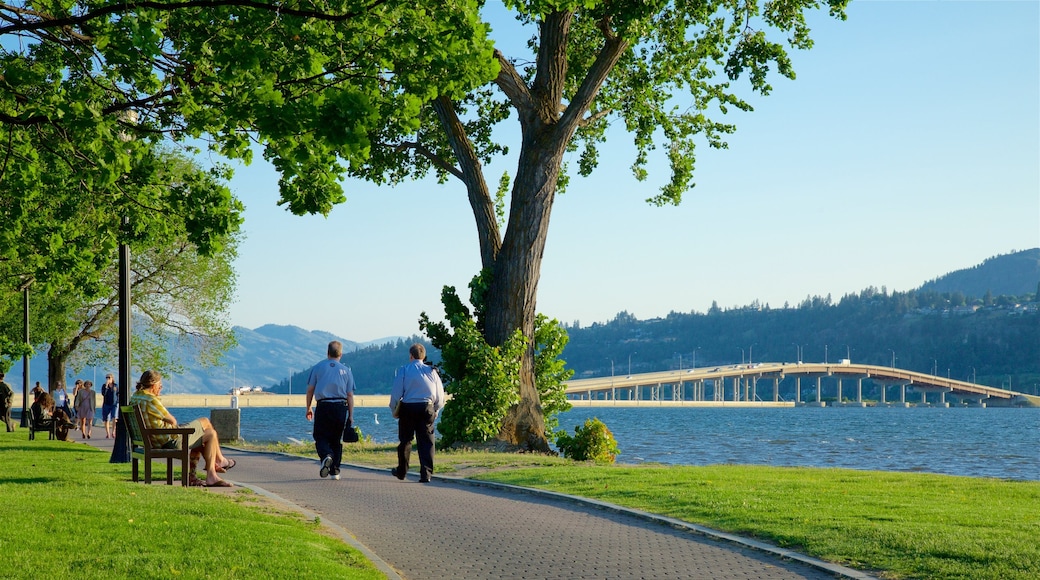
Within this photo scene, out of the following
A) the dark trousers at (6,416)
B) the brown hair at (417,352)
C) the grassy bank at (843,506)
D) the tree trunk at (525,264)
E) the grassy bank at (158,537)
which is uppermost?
the tree trunk at (525,264)

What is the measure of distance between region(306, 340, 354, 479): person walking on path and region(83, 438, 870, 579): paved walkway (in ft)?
1.86

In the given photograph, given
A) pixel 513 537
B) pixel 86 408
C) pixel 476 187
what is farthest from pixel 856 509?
pixel 86 408

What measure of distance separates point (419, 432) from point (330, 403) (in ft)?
4.30

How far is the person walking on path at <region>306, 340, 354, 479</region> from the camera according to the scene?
15.7m

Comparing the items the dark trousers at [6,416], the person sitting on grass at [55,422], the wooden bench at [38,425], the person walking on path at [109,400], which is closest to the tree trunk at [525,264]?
the person sitting on grass at [55,422]

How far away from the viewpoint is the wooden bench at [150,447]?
45.5 ft

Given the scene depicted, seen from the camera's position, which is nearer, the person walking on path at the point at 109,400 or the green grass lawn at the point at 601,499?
the green grass lawn at the point at 601,499

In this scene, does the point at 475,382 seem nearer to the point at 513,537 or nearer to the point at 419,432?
the point at 419,432

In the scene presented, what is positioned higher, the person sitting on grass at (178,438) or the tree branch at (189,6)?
the tree branch at (189,6)

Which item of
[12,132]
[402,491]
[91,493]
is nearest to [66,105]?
[12,132]

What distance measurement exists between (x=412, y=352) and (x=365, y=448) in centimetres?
834

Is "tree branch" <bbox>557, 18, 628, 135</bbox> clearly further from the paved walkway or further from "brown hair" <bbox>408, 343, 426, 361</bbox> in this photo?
the paved walkway

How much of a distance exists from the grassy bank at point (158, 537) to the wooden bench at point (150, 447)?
62cm

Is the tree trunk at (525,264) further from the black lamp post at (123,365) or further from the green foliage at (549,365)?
the black lamp post at (123,365)
